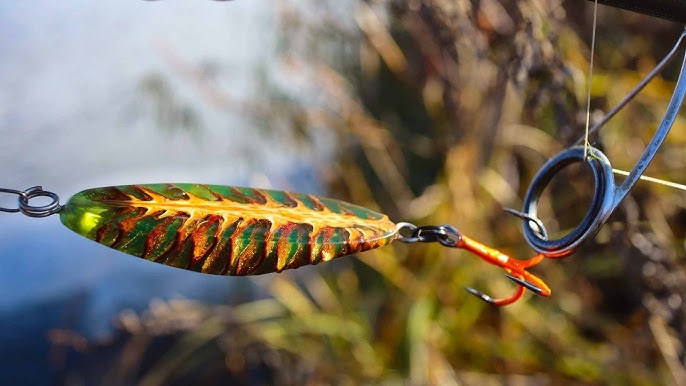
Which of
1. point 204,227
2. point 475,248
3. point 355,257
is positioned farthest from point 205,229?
point 355,257

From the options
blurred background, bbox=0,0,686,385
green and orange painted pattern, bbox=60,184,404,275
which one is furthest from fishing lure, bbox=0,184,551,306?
blurred background, bbox=0,0,686,385

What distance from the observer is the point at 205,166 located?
1.10m

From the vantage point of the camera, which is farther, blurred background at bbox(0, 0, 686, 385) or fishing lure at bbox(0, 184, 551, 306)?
blurred background at bbox(0, 0, 686, 385)

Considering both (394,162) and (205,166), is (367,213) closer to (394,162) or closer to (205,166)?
(205,166)

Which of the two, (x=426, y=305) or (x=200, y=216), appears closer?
(x=200, y=216)

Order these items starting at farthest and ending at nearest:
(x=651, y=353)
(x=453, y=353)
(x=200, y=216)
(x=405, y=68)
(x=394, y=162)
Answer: (x=394, y=162) → (x=405, y=68) → (x=453, y=353) → (x=651, y=353) → (x=200, y=216)

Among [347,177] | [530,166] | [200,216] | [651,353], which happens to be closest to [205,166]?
[347,177]

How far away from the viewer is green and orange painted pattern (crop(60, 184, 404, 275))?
319 mm

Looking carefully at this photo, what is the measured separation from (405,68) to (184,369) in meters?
0.59

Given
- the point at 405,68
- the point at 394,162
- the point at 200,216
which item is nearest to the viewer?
the point at 200,216

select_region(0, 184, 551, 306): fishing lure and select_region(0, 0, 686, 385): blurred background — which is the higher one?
select_region(0, 184, 551, 306): fishing lure

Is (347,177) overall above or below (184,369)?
above

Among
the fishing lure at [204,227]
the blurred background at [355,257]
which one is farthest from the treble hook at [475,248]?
the blurred background at [355,257]

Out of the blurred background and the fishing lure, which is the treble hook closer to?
the fishing lure
